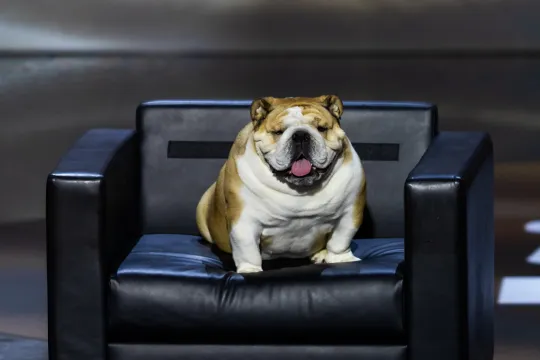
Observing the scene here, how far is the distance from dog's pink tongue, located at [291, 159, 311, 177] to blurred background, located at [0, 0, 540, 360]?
129 inches

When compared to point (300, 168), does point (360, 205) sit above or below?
below

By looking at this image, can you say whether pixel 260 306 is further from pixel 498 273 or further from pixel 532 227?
pixel 532 227

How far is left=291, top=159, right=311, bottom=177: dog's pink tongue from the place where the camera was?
11.2 feet

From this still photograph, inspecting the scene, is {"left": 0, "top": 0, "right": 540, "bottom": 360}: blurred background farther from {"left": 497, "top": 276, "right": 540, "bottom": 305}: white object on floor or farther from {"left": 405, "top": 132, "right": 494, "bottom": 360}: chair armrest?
{"left": 405, "top": 132, "right": 494, "bottom": 360}: chair armrest

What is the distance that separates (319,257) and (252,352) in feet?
1.24

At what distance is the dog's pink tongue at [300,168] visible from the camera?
341cm

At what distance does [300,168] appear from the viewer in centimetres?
341

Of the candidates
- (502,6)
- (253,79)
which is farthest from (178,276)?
(502,6)

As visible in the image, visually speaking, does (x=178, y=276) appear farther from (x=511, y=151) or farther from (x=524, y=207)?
(x=511, y=151)

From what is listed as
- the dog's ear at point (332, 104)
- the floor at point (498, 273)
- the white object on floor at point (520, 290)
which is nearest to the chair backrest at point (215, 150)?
the dog's ear at point (332, 104)

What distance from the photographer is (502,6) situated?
7141mm

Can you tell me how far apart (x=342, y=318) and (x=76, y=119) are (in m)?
3.72

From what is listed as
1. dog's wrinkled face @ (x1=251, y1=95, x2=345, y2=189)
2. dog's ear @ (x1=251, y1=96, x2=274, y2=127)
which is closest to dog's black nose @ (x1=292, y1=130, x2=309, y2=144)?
dog's wrinkled face @ (x1=251, y1=95, x2=345, y2=189)

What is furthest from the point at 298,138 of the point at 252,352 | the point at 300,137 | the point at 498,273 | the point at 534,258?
the point at 534,258
